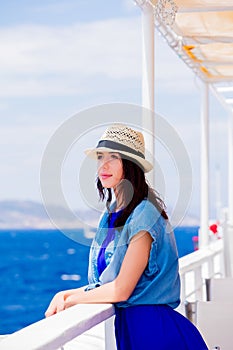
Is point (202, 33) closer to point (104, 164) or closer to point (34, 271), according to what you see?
point (104, 164)

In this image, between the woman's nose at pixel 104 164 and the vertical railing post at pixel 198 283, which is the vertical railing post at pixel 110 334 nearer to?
the woman's nose at pixel 104 164

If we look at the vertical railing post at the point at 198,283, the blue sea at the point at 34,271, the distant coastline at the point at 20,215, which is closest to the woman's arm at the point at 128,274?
the vertical railing post at the point at 198,283

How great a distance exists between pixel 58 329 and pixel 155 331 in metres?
0.54

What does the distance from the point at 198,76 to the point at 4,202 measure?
3766 centimetres

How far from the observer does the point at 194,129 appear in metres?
38.5

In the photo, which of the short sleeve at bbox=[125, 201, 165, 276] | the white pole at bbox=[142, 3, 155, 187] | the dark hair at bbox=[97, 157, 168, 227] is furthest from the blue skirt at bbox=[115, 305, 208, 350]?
the white pole at bbox=[142, 3, 155, 187]

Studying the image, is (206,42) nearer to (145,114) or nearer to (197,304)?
(145,114)

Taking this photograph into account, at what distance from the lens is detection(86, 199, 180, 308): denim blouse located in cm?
268

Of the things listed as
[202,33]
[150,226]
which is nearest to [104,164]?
[150,226]

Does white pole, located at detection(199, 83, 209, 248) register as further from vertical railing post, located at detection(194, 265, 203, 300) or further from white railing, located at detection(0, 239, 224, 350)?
white railing, located at detection(0, 239, 224, 350)

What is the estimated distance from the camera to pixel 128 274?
264cm

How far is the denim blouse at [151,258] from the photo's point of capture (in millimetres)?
2678

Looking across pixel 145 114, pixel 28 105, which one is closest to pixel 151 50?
pixel 145 114

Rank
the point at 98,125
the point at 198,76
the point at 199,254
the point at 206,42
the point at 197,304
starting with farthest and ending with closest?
the point at 198,76 → the point at 199,254 → the point at 206,42 → the point at 197,304 → the point at 98,125
